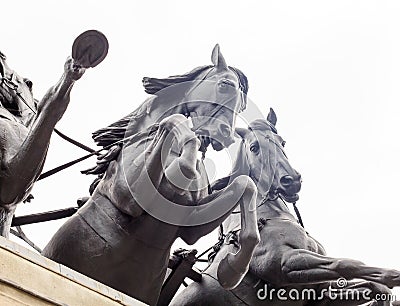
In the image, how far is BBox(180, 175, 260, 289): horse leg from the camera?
4.32 metres

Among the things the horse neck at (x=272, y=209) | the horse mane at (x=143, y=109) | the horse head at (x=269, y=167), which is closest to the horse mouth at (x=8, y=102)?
the horse mane at (x=143, y=109)

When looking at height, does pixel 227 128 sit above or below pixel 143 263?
above

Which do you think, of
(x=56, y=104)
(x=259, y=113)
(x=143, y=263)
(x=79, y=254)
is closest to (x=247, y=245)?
(x=143, y=263)

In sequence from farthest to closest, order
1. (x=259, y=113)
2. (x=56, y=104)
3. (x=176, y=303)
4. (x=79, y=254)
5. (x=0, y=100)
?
(x=259, y=113), (x=176, y=303), (x=0, y=100), (x=79, y=254), (x=56, y=104)

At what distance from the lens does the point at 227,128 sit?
15.8ft

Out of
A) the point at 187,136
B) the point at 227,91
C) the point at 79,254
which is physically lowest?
the point at 79,254

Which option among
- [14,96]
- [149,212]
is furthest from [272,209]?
[14,96]

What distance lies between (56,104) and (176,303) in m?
1.86

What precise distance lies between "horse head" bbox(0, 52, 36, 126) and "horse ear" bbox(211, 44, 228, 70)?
1075 millimetres

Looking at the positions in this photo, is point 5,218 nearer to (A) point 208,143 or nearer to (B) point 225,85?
(A) point 208,143

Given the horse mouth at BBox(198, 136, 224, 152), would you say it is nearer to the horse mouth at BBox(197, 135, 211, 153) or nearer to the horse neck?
the horse mouth at BBox(197, 135, 211, 153)

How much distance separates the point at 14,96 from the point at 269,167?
212cm

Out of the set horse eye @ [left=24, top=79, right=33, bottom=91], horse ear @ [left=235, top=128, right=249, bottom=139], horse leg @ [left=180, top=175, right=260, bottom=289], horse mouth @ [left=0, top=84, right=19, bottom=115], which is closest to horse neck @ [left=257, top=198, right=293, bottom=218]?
horse ear @ [left=235, top=128, right=249, bottom=139]

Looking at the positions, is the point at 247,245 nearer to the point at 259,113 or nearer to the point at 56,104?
the point at 56,104
